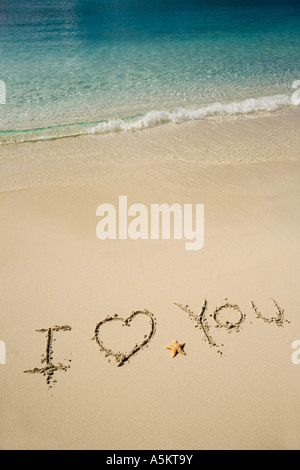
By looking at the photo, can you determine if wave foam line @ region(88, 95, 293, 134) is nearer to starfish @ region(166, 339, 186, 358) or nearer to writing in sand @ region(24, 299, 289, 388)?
writing in sand @ region(24, 299, 289, 388)

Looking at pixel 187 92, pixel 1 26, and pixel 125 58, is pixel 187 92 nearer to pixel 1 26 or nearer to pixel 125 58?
pixel 125 58

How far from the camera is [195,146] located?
7961 mm

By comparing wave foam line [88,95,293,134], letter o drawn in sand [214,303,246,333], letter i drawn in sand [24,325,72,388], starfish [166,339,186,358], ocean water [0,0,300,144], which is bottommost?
letter i drawn in sand [24,325,72,388]

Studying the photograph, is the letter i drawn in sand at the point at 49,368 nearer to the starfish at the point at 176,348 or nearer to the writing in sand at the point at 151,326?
the writing in sand at the point at 151,326

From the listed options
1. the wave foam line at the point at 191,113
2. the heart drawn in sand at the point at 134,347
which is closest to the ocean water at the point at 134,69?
the wave foam line at the point at 191,113

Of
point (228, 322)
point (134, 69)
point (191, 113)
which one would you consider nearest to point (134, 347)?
point (228, 322)

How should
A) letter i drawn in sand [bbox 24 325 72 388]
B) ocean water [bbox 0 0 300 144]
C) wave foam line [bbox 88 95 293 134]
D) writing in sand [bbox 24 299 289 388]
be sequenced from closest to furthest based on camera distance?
letter i drawn in sand [bbox 24 325 72 388] < writing in sand [bbox 24 299 289 388] < wave foam line [bbox 88 95 293 134] < ocean water [bbox 0 0 300 144]

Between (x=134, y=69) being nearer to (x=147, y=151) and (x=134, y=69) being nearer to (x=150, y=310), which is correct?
(x=147, y=151)

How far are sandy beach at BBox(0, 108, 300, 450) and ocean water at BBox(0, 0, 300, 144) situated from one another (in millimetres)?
3093

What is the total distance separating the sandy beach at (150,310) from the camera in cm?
339

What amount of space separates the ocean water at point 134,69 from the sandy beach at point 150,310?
3093mm

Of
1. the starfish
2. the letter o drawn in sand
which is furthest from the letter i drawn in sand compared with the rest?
the letter o drawn in sand

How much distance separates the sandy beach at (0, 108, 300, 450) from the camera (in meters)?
3.39

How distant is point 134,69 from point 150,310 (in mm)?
12306
